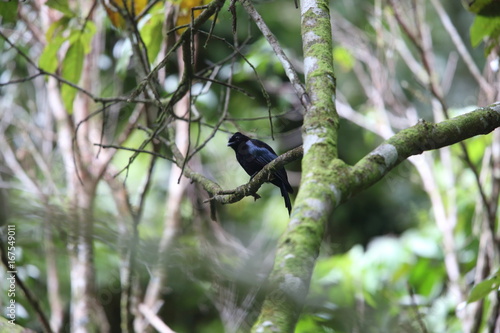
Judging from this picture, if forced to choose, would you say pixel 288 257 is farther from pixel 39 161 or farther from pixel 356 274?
pixel 39 161

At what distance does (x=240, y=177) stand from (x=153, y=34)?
11.3 ft

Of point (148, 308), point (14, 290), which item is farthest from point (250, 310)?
point (14, 290)

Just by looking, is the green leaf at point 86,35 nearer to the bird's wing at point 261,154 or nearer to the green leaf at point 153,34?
the green leaf at point 153,34

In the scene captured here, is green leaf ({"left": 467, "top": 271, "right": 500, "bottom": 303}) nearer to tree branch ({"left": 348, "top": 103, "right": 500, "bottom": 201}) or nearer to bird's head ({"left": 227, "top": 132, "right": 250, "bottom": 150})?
tree branch ({"left": 348, "top": 103, "right": 500, "bottom": 201})

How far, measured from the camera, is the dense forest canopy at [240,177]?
2.03m

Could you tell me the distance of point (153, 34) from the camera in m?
3.46

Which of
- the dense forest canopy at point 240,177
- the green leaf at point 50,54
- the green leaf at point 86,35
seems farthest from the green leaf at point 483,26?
the green leaf at point 50,54

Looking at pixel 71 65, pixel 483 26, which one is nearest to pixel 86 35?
pixel 71 65

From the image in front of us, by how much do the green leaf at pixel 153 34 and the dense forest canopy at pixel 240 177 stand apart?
12 mm

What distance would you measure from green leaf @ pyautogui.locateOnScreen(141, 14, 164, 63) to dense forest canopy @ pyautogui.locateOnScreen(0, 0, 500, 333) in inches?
0.5

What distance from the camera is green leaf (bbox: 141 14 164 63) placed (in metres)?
3.40

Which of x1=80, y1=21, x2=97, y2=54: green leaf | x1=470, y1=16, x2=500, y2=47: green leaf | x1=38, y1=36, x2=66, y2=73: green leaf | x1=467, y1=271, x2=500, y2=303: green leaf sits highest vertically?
x1=470, y1=16, x2=500, y2=47: green leaf

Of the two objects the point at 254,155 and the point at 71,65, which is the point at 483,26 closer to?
the point at 254,155

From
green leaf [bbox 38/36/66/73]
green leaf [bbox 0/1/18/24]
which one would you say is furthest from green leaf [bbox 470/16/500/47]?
green leaf [bbox 0/1/18/24]
